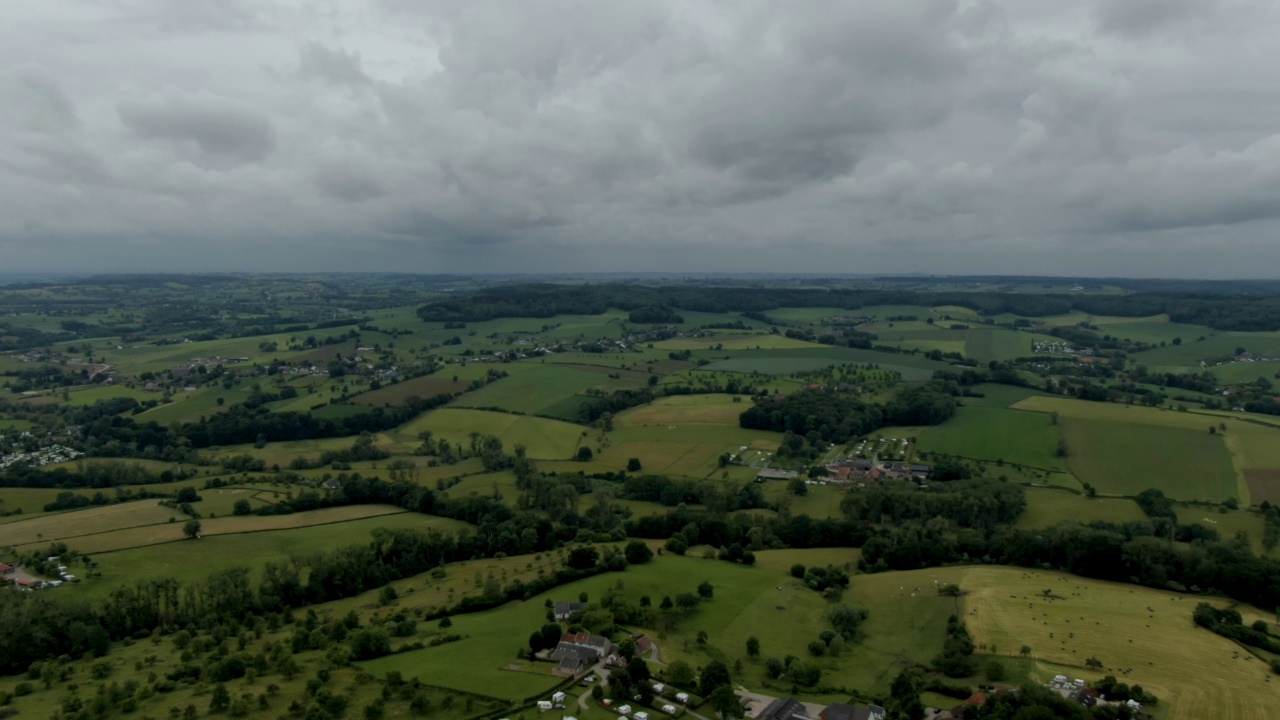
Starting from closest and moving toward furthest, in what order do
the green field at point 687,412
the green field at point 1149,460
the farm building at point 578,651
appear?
the farm building at point 578,651 < the green field at point 1149,460 < the green field at point 687,412

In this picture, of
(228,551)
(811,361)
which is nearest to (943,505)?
(228,551)

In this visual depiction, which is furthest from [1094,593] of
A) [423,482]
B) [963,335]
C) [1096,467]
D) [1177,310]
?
[1177,310]

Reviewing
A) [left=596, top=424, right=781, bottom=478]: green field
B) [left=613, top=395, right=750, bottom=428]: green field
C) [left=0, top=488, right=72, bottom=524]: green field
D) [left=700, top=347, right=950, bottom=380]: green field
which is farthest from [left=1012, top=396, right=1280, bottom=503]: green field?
[left=0, top=488, right=72, bottom=524]: green field

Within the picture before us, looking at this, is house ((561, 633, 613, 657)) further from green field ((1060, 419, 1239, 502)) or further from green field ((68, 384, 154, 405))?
green field ((68, 384, 154, 405))

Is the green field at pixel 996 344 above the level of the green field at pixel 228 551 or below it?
above

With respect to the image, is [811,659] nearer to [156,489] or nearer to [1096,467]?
[1096,467]

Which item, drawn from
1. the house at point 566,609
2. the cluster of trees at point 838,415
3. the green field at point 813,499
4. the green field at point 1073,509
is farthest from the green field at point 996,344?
the house at point 566,609

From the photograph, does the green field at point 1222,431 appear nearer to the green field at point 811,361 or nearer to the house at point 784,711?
the green field at point 811,361
